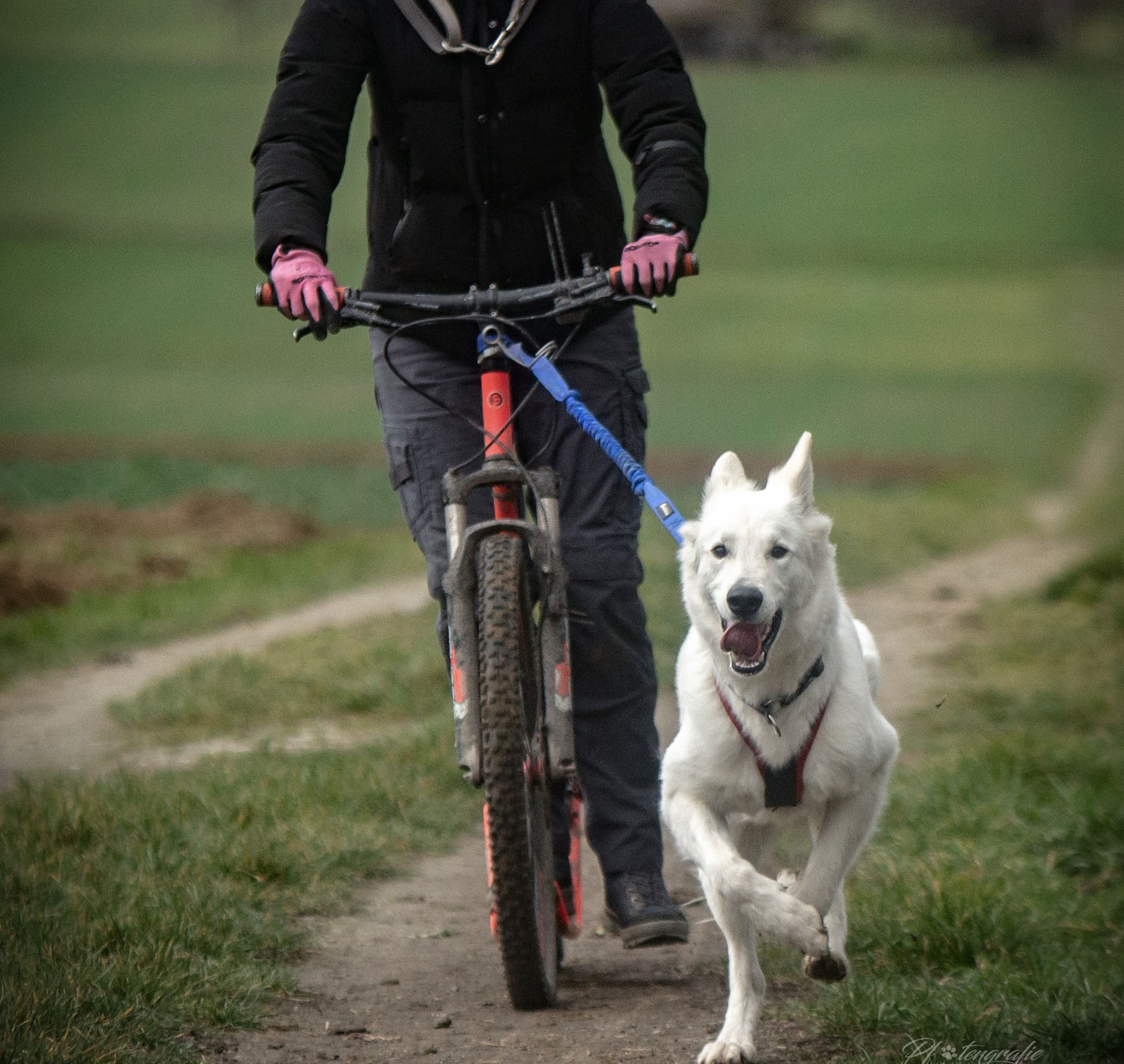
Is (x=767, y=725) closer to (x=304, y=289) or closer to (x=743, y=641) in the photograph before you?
(x=743, y=641)

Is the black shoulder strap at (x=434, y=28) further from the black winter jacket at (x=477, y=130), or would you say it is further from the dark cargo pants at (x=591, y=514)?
the dark cargo pants at (x=591, y=514)

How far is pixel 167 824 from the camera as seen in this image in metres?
5.13

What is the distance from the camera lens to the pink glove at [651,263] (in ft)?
12.0

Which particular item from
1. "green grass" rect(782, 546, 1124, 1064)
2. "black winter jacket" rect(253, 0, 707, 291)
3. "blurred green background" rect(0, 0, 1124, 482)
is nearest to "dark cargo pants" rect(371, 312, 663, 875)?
"black winter jacket" rect(253, 0, 707, 291)

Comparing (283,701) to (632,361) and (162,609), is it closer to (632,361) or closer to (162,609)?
(162,609)

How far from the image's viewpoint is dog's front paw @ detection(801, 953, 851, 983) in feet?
11.3

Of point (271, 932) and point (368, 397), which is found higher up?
point (368, 397)

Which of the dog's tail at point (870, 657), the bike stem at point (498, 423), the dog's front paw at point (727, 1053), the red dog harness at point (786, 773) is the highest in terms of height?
the bike stem at point (498, 423)

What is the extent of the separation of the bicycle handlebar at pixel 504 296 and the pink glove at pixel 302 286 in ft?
0.07

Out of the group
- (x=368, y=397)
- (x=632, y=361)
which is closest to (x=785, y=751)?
(x=632, y=361)

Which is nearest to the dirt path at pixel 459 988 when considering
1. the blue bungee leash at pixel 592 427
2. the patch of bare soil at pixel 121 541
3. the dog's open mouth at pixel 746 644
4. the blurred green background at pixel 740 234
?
the dog's open mouth at pixel 746 644

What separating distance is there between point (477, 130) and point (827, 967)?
201cm

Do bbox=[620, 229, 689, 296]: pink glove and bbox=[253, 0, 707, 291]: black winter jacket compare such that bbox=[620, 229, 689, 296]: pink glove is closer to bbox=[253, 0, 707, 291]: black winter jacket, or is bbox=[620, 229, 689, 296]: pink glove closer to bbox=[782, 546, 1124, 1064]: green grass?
bbox=[253, 0, 707, 291]: black winter jacket

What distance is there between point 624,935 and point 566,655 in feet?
2.35
